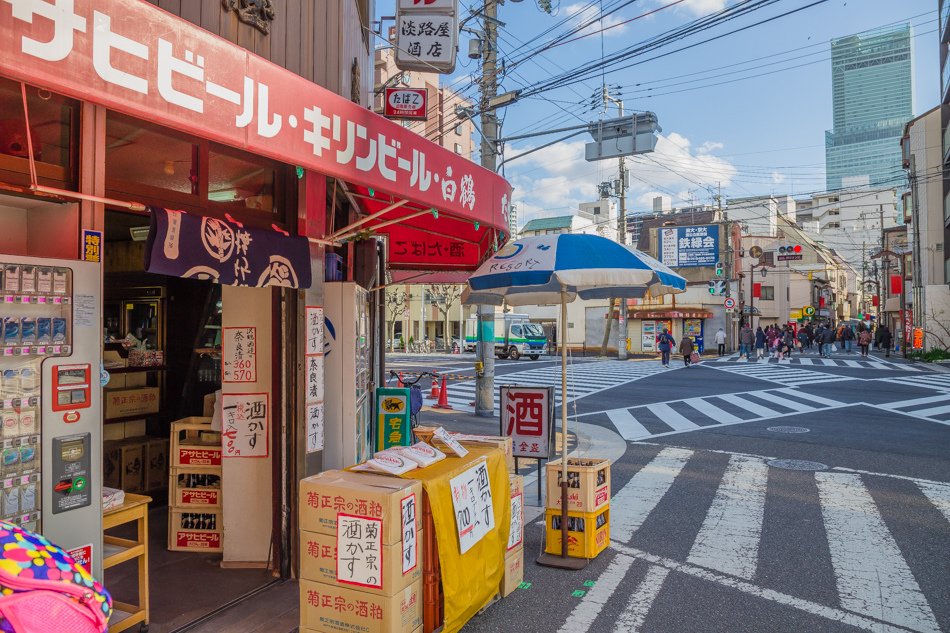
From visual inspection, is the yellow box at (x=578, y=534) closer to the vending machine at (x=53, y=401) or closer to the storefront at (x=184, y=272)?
the storefront at (x=184, y=272)

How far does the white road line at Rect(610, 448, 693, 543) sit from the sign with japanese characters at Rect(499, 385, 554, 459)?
109cm

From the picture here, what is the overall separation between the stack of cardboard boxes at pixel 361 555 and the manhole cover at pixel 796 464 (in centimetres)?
739

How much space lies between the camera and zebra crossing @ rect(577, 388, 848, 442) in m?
13.0

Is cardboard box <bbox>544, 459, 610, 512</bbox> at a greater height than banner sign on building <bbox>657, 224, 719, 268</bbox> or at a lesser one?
lesser

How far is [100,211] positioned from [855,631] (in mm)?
5459

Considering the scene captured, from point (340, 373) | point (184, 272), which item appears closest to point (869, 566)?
point (340, 373)

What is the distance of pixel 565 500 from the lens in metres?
5.51

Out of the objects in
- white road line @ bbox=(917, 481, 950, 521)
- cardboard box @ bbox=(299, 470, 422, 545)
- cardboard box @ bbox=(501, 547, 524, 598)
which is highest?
cardboard box @ bbox=(299, 470, 422, 545)

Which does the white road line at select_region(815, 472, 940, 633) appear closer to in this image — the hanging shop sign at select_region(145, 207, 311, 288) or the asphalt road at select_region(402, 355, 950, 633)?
the asphalt road at select_region(402, 355, 950, 633)

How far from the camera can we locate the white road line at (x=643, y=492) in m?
6.53

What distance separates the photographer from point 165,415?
7.36 meters

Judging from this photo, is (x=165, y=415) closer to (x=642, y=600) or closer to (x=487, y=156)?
(x=642, y=600)

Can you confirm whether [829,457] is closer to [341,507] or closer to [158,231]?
[341,507]

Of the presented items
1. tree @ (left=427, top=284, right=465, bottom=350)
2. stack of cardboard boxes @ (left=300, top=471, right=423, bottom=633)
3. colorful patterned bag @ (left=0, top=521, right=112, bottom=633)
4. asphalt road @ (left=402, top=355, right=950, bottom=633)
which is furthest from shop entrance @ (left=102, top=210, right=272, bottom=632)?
tree @ (left=427, top=284, right=465, bottom=350)
